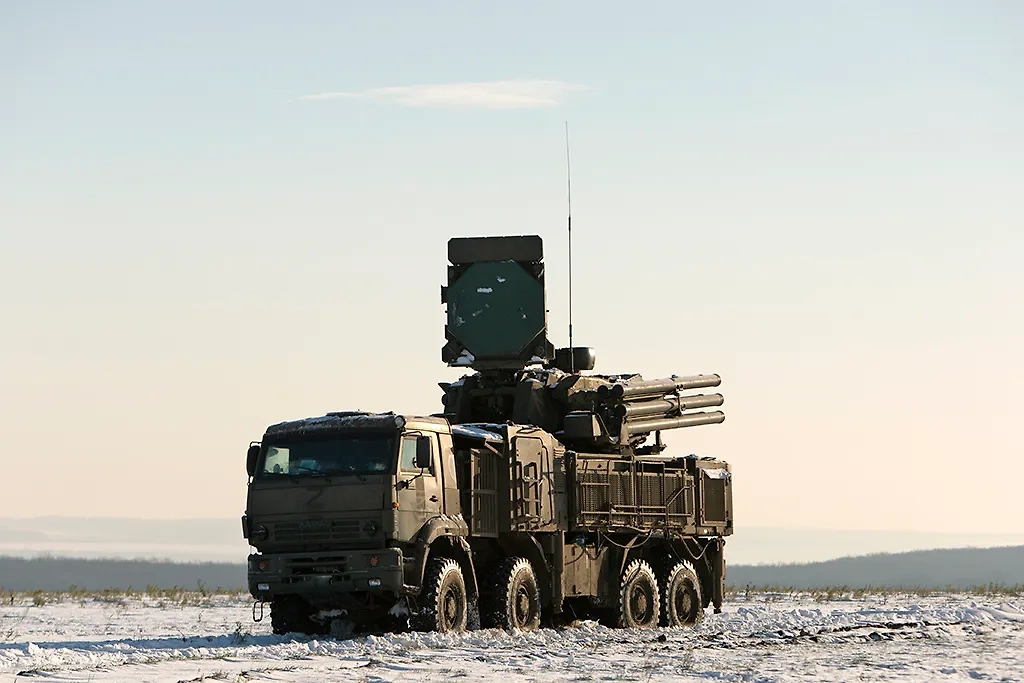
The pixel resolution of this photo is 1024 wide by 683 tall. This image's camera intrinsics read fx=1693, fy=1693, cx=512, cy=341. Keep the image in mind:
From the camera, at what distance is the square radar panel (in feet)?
95.8

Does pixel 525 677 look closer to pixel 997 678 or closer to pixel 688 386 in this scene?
pixel 997 678

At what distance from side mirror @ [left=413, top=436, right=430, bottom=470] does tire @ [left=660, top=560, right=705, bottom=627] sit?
750 cm

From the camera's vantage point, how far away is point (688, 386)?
31.3m

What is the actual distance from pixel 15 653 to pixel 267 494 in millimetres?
4916

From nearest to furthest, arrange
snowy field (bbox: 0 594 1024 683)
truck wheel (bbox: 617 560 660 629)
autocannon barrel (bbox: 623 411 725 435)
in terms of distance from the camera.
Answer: snowy field (bbox: 0 594 1024 683) → truck wheel (bbox: 617 560 660 629) → autocannon barrel (bbox: 623 411 725 435)

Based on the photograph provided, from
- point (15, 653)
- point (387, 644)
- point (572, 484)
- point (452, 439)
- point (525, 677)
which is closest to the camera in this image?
point (525, 677)

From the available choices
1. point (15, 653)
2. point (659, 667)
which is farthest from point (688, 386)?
point (15, 653)

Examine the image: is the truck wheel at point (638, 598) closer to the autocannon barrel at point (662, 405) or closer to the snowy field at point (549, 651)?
the snowy field at point (549, 651)

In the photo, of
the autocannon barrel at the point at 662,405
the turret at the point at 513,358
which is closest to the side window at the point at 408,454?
the turret at the point at 513,358

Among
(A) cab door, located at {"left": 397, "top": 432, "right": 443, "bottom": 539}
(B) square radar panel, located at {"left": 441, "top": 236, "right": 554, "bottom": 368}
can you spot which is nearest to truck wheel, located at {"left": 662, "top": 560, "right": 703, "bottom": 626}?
(B) square radar panel, located at {"left": 441, "top": 236, "right": 554, "bottom": 368}

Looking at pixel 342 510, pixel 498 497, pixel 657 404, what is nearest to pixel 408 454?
pixel 342 510

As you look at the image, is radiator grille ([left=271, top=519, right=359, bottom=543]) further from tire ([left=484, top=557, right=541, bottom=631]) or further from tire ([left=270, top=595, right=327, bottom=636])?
tire ([left=484, top=557, right=541, bottom=631])

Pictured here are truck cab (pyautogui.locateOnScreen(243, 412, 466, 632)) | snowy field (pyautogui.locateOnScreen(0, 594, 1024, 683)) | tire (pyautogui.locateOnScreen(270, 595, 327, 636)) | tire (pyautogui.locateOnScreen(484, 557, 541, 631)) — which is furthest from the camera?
tire (pyautogui.locateOnScreen(484, 557, 541, 631))

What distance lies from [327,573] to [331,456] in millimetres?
1619
